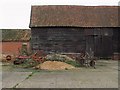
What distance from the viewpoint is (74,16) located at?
4481cm

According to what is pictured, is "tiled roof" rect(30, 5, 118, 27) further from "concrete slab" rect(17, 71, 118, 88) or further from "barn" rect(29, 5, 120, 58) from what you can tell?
"concrete slab" rect(17, 71, 118, 88)

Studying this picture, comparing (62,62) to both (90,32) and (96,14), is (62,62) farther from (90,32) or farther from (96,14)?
(96,14)

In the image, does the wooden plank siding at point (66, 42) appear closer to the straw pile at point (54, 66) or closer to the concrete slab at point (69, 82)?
the straw pile at point (54, 66)

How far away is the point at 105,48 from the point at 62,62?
14.2 metres

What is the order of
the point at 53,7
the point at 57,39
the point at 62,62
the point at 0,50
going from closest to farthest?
1. the point at 62,62
2. the point at 57,39
3. the point at 53,7
4. the point at 0,50

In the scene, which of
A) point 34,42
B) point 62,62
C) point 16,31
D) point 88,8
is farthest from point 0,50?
point 62,62

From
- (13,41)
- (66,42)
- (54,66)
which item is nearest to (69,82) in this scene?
(54,66)

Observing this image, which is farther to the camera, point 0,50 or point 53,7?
point 0,50

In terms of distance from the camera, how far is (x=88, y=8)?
4656 centimetres

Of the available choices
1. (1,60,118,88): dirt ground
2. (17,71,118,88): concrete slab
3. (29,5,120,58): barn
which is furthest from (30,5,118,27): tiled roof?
(17,71,118,88): concrete slab

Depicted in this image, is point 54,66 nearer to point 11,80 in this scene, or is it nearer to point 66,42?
point 11,80

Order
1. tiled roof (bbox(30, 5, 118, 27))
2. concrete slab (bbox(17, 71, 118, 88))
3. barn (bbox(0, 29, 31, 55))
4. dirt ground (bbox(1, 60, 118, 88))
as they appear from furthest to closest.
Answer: barn (bbox(0, 29, 31, 55)) → tiled roof (bbox(30, 5, 118, 27)) → dirt ground (bbox(1, 60, 118, 88)) → concrete slab (bbox(17, 71, 118, 88))

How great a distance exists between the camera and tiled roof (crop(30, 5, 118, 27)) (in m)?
43.5

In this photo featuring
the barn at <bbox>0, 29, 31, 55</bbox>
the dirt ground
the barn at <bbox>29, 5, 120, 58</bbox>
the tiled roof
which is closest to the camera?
the dirt ground
